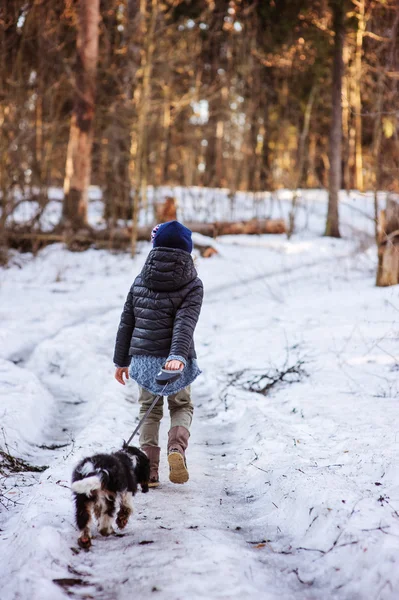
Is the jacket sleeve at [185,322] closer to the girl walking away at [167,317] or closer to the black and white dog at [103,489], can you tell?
the girl walking away at [167,317]

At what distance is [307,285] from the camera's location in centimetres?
1249

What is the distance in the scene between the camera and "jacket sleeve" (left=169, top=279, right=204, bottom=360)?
4054 millimetres

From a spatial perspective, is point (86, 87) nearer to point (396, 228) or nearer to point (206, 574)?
point (396, 228)

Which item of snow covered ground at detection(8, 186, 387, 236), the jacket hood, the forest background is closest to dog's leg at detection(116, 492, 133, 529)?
the jacket hood

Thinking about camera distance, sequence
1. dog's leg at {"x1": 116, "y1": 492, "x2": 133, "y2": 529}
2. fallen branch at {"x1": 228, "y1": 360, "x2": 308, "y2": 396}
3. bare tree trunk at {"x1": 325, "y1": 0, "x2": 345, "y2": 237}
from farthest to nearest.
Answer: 1. bare tree trunk at {"x1": 325, "y1": 0, "x2": 345, "y2": 237}
2. fallen branch at {"x1": 228, "y1": 360, "x2": 308, "y2": 396}
3. dog's leg at {"x1": 116, "y1": 492, "x2": 133, "y2": 529}

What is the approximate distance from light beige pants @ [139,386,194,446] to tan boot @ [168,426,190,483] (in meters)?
0.07

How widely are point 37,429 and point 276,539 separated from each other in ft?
10.1

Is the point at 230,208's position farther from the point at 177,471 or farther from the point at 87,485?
the point at 87,485

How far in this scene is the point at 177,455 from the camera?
418 centimetres

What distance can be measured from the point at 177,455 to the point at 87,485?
1149mm

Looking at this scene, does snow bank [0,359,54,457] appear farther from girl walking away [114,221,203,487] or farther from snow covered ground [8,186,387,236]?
snow covered ground [8,186,387,236]

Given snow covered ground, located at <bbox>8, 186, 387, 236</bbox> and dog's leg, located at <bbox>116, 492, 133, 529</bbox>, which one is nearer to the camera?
dog's leg, located at <bbox>116, 492, 133, 529</bbox>

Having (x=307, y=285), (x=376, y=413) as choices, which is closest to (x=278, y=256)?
(x=307, y=285)

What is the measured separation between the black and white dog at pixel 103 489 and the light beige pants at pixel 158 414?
67cm
